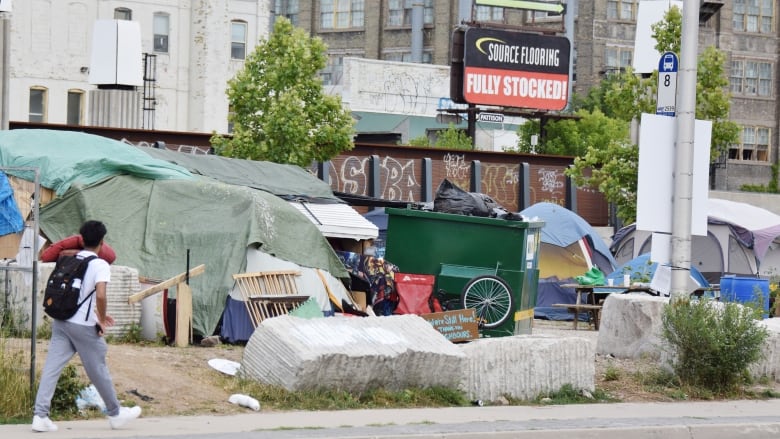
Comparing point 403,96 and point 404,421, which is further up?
point 403,96

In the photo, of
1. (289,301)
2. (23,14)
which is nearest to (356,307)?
(289,301)

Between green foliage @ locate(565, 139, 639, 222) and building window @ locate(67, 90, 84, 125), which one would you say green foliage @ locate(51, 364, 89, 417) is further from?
building window @ locate(67, 90, 84, 125)

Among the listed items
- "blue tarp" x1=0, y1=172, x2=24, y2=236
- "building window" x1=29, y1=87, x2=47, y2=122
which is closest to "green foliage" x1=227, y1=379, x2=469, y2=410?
"blue tarp" x1=0, y1=172, x2=24, y2=236

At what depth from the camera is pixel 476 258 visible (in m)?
18.5

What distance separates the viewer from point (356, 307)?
58.2 ft

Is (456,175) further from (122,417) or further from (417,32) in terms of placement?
(417,32)

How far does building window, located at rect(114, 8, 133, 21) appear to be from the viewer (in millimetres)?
58625

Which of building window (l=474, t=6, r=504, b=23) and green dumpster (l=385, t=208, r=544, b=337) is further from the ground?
building window (l=474, t=6, r=504, b=23)

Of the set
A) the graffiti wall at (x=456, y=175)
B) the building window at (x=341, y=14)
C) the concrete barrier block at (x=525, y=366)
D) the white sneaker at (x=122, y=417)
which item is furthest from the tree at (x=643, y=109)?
the building window at (x=341, y=14)

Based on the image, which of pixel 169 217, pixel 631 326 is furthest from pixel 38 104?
pixel 631 326

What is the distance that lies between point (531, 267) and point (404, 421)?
7.48 meters

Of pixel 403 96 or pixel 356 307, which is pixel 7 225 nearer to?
pixel 356 307

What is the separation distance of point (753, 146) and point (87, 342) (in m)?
62.3

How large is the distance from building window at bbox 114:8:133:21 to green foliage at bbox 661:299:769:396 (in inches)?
1867
